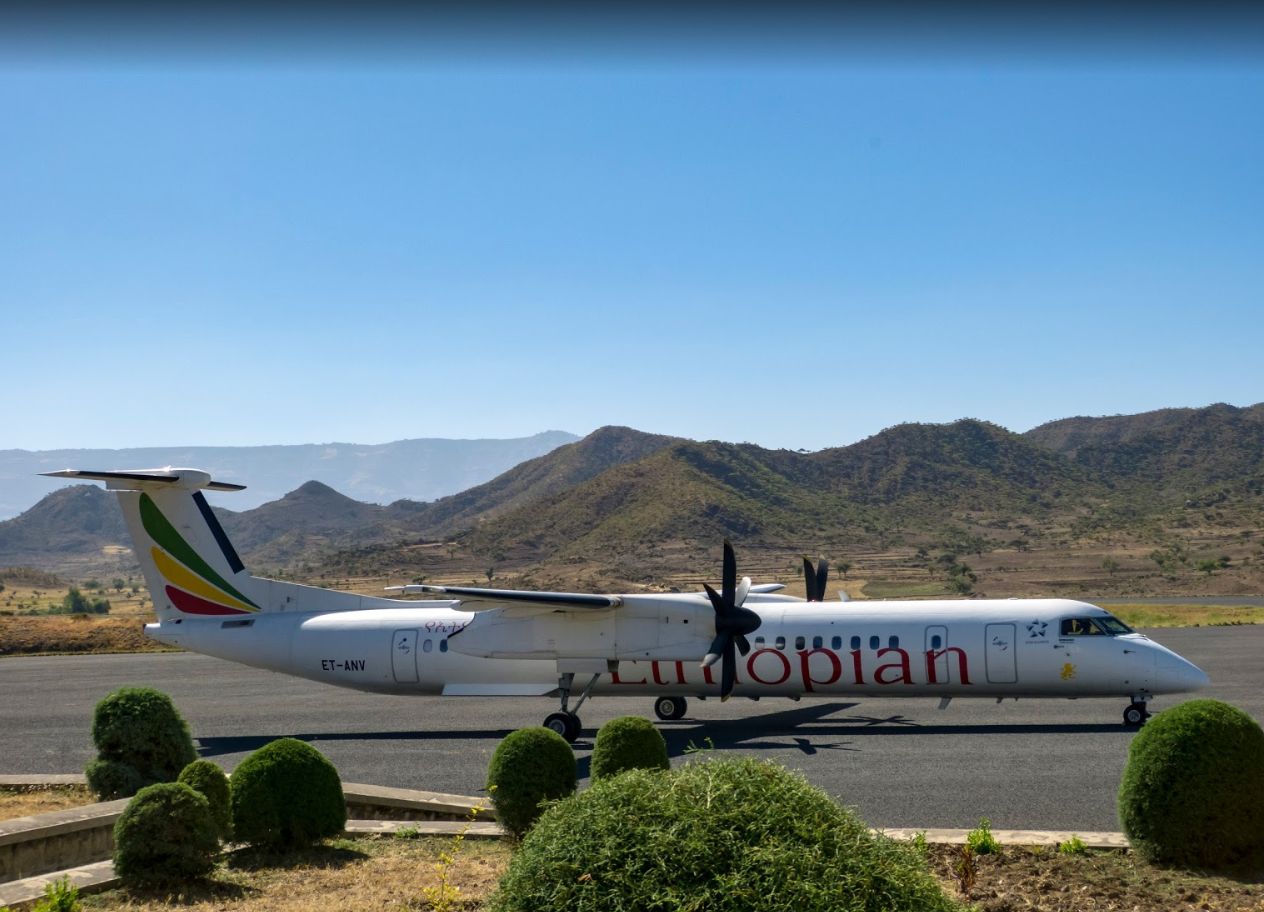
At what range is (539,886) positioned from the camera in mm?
6395

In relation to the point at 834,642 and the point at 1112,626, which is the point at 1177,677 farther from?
the point at 834,642

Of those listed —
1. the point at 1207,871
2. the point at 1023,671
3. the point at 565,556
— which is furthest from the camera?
the point at 565,556

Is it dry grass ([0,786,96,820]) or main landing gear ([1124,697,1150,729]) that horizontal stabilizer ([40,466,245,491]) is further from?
main landing gear ([1124,697,1150,729])

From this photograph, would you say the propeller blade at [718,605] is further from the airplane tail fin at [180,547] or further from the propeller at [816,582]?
the airplane tail fin at [180,547]

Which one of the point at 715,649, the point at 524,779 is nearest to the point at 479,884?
the point at 524,779

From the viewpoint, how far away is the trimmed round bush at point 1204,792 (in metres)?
10.5

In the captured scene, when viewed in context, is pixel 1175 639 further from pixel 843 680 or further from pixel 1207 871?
pixel 1207 871

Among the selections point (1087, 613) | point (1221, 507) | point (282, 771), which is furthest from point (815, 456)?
point (282, 771)

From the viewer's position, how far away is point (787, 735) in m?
23.4

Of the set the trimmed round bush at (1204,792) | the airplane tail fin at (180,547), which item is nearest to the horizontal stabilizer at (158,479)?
the airplane tail fin at (180,547)

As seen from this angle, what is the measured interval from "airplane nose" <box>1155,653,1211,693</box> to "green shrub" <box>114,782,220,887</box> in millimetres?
17885

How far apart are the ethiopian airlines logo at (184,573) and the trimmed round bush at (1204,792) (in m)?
21.0

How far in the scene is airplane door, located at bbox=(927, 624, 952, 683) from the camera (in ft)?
75.7

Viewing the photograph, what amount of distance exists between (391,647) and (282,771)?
13.4 m
